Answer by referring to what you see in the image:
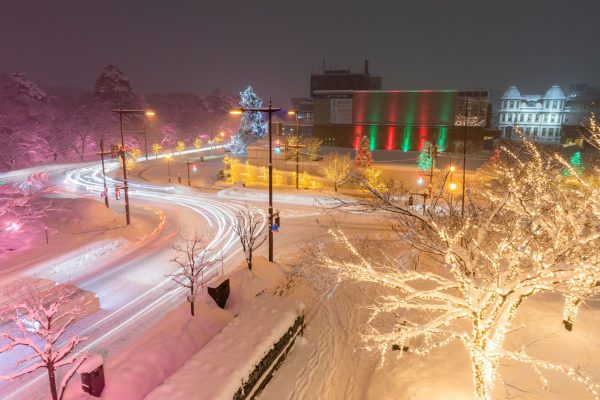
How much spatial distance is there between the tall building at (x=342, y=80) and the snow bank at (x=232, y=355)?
89337 mm

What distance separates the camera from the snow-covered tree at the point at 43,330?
8.54 m

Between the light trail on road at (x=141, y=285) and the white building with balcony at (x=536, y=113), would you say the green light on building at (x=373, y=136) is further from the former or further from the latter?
the white building with balcony at (x=536, y=113)

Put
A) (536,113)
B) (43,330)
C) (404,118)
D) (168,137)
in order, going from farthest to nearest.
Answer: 1. (168,137)
2. (536,113)
3. (404,118)
4. (43,330)

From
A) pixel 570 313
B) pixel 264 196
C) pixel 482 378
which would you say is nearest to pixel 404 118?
pixel 264 196

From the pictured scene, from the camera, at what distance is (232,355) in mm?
9789

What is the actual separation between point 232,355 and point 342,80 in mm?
95266

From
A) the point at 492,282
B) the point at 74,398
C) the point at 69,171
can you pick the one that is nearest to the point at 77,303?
the point at 74,398

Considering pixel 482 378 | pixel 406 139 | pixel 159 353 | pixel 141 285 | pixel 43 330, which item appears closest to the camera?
pixel 482 378

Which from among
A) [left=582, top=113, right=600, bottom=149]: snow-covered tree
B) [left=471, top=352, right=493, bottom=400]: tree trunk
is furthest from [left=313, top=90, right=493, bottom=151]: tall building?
[left=471, top=352, right=493, bottom=400]: tree trunk

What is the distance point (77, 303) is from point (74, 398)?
631cm

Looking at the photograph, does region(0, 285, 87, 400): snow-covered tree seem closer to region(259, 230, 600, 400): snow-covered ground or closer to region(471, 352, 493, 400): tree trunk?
region(259, 230, 600, 400): snow-covered ground

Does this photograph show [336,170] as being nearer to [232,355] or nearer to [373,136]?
[373,136]

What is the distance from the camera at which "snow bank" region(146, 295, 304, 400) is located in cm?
857

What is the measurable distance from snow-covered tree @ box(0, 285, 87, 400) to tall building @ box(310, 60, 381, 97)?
87.9 m
